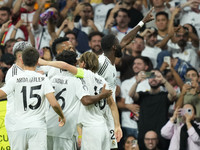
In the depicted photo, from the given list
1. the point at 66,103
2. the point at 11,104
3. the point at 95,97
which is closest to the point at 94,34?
the point at 66,103

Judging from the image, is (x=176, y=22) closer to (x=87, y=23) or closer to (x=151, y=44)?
(x=151, y=44)

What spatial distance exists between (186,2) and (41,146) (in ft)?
19.7

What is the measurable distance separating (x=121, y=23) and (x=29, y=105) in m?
5.02

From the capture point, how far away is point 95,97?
4.03m

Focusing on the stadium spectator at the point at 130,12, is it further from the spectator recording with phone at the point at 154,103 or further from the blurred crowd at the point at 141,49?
the spectator recording with phone at the point at 154,103

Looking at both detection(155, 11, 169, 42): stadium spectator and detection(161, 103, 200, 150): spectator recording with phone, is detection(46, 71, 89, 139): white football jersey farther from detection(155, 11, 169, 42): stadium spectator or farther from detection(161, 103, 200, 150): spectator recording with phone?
detection(155, 11, 169, 42): stadium spectator

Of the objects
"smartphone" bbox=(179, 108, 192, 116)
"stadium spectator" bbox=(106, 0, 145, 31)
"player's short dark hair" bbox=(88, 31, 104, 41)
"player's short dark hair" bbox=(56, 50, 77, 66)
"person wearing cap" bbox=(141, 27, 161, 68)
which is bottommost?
"smartphone" bbox=(179, 108, 192, 116)

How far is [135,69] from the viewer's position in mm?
7895

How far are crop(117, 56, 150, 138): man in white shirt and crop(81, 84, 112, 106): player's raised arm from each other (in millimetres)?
3495

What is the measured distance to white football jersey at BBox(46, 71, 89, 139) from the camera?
4582 mm

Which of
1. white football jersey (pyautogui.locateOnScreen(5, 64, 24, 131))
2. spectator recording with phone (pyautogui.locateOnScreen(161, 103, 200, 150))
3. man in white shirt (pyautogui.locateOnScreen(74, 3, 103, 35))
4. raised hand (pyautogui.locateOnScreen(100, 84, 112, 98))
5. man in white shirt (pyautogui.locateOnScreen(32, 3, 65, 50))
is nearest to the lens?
raised hand (pyautogui.locateOnScreen(100, 84, 112, 98))

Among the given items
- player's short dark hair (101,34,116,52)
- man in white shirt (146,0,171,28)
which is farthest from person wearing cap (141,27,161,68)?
player's short dark hair (101,34,116,52)

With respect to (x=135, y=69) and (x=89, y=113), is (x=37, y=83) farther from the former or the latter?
(x=135, y=69)

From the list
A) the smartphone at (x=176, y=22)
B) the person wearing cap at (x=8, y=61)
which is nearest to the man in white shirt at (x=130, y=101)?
the smartphone at (x=176, y=22)
